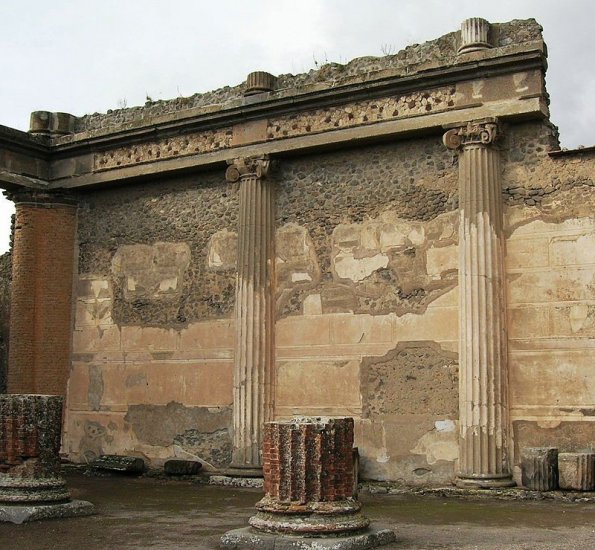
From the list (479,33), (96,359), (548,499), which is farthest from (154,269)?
(548,499)

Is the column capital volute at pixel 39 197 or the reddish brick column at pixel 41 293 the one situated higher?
the column capital volute at pixel 39 197

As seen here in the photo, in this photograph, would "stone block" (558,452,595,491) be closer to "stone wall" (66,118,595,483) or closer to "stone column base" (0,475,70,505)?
"stone wall" (66,118,595,483)

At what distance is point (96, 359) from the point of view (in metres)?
12.6

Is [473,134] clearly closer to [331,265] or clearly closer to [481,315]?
[481,315]

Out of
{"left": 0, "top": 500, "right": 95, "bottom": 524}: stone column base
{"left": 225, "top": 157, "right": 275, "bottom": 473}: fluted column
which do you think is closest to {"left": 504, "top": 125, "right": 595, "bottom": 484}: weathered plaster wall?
{"left": 225, "top": 157, "right": 275, "bottom": 473}: fluted column

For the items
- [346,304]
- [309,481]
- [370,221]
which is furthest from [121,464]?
Result: [309,481]

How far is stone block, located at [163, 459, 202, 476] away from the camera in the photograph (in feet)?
36.9

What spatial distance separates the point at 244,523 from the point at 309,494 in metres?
1.34

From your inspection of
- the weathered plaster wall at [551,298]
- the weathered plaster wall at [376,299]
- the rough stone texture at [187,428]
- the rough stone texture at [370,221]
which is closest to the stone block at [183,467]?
the rough stone texture at [187,428]

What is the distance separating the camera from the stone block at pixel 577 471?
864cm

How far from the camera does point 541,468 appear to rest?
8797mm

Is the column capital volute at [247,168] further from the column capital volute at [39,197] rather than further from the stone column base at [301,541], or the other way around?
the stone column base at [301,541]

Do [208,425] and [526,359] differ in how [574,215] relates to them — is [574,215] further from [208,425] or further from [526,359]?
[208,425]

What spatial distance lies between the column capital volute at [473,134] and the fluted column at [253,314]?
94.8 inches
